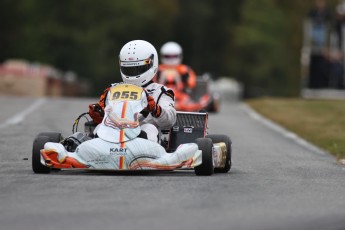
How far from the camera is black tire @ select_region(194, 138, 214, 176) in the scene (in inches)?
522

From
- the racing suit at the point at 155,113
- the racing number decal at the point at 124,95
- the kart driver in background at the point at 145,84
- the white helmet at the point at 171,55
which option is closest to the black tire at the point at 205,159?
the racing suit at the point at 155,113

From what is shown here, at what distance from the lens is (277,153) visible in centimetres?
1764

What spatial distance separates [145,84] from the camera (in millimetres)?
14391

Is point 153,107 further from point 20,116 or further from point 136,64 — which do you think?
point 20,116

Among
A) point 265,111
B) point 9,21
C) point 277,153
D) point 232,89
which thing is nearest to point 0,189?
point 277,153

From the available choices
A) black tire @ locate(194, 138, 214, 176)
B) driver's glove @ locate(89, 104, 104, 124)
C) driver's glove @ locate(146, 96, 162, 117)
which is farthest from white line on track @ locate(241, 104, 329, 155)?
black tire @ locate(194, 138, 214, 176)

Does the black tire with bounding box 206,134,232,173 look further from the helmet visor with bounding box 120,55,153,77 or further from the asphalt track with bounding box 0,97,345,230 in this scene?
the helmet visor with bounding box 120,55,153,77

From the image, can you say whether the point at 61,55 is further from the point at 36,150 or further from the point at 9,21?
the point at 36,150

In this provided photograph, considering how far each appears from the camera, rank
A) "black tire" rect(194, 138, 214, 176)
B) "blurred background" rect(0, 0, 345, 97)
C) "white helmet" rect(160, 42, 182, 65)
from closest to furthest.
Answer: "black tire" rect(194, 138, 214, 176), "white helmet" rect(160, 42, 182, 65), "blurred background" rect(0, 0, 345, 97)

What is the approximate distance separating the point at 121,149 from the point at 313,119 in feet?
46.3

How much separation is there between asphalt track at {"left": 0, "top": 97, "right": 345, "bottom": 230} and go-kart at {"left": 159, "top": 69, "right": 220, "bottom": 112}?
12.1m

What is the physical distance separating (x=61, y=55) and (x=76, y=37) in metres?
1.58

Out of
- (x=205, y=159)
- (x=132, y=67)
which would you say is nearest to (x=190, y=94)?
(x=132, y=67)

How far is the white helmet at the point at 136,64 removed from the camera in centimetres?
1427
